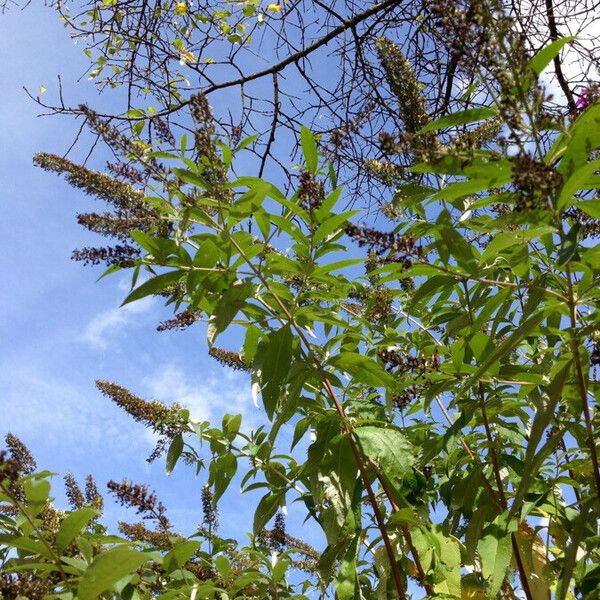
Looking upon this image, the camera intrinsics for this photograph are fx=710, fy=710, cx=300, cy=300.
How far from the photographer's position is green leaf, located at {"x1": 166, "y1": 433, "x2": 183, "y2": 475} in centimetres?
188

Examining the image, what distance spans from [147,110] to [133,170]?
89.2 inches

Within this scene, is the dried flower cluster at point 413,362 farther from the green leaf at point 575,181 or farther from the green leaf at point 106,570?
the green leaf at point 106,570

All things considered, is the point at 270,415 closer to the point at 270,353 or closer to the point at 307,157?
the point at 270,353

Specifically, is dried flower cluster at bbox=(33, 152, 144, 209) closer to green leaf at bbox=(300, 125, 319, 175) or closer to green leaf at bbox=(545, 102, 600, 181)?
green leaf at bbox=(300, 125, 319, 175)

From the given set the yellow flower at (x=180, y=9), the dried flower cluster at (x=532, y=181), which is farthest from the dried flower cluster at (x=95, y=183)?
the yellow flower at (x=180, y=9)

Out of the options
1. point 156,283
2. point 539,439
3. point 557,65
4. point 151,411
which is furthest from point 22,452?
point 557,65

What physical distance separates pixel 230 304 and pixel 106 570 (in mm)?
609

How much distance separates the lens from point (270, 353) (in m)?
1.45

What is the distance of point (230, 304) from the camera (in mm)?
1445

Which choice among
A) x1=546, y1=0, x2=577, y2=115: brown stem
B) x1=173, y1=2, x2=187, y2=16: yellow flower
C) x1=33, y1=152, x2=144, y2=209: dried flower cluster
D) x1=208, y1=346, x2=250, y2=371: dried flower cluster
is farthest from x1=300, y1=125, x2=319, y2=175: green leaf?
x1=173, y1=2, x2=187, y2=16: yellow flower

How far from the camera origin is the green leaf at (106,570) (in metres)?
0.96

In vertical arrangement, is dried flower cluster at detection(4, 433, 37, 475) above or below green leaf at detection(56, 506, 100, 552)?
above

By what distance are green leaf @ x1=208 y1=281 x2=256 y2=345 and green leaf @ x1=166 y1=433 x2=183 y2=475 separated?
0.55m

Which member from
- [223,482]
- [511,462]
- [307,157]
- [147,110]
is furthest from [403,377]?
[147,110]
